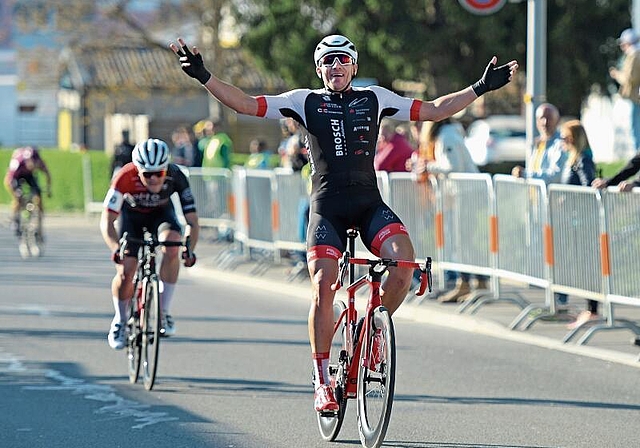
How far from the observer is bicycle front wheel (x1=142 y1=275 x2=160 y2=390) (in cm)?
1041

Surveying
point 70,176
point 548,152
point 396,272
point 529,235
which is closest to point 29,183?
point 548,152

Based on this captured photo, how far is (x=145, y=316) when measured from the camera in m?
10.7

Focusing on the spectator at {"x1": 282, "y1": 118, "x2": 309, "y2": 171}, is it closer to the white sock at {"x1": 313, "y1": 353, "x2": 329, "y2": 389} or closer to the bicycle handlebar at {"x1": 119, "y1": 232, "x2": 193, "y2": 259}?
the bicycle handlebar at {"x1": 119, "y1": 232, "x2": 193, "y2": 259}

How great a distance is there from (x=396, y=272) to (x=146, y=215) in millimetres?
3614

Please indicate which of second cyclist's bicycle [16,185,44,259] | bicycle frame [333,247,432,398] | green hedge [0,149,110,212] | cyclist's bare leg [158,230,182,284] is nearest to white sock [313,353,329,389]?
bicycle frame [333,247,432,398]

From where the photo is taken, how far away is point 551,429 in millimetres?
8859

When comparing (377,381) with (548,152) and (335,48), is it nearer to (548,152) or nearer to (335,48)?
(335,48)

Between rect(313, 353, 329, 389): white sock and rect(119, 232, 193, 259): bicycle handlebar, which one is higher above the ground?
rect(119, 232, 193, 259): bicycle handlebar

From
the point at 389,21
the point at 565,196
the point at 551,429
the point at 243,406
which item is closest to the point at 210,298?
the point at 565,196

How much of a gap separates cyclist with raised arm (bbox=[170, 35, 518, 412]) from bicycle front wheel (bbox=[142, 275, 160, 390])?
233 cm

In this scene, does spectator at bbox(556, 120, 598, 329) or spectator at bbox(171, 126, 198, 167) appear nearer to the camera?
spectator at bbox(556, 120, 598, 329)

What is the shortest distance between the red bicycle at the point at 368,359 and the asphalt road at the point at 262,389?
1.28ft

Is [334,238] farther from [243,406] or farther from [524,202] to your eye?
[524,202]

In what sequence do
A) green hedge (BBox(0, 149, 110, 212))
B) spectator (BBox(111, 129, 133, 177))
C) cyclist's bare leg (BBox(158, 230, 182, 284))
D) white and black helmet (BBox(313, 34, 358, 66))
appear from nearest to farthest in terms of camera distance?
white and black helmet (BBox(313, 34, 358, 66)) → cyclist's bare leg (BBox(158, 230, 182, 284)) → spectator (BBox(111, 129, 133, 177)) → green hedge (BBox(0, 149, 110, 212))
